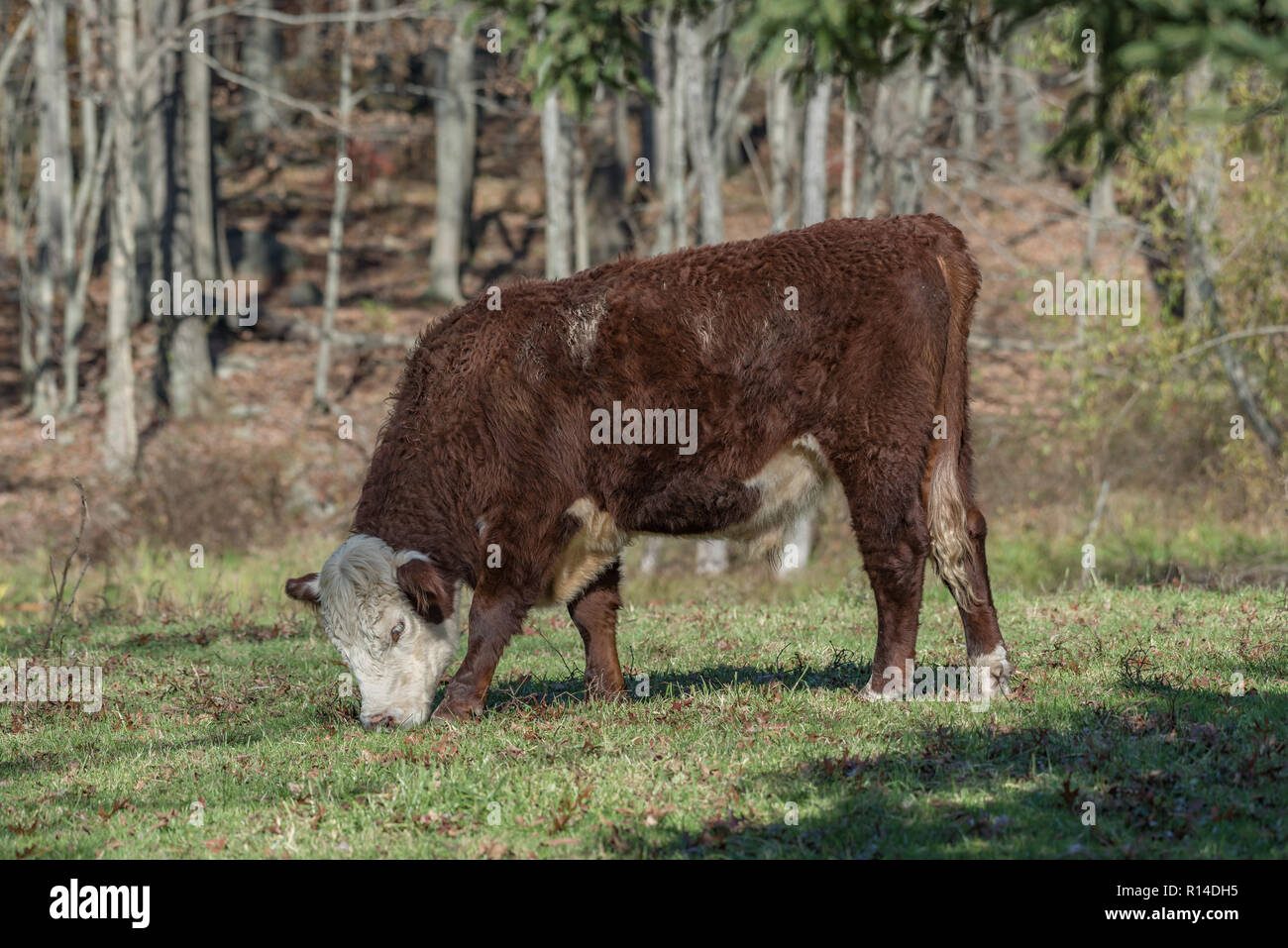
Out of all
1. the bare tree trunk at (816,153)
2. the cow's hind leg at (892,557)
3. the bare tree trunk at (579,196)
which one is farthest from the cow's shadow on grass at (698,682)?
the bare tree trunk at (579,196)

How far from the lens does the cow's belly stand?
713 cm

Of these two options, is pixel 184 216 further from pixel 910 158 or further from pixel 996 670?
pixel 996 670

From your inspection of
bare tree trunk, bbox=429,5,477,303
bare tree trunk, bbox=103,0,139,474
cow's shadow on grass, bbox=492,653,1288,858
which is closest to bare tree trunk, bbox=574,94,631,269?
bare tree trunk, bbox=429,5,477,303

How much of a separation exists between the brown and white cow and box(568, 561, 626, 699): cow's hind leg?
1.58ft

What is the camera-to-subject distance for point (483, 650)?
23.6 ft

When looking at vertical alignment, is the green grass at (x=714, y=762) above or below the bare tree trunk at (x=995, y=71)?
below

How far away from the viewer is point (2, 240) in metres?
34.9

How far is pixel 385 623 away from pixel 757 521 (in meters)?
2.06

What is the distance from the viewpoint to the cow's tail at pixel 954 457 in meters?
7.19

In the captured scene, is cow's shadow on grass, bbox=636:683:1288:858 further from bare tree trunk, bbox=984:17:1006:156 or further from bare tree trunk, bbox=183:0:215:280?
bare tree trunk, bbox=183:0:215:280

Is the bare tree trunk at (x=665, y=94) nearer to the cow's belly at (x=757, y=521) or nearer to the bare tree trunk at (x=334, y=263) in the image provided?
the bare tree trunk at (x=334, y=263)

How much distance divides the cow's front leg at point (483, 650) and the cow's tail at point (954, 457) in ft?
7.45
